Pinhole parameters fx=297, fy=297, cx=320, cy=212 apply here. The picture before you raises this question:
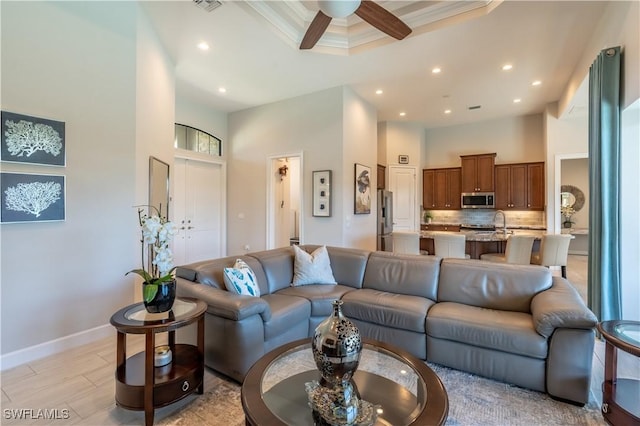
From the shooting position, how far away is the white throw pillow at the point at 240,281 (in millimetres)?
2498

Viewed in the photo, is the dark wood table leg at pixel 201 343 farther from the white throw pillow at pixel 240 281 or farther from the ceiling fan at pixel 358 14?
the ceiling fan at pixel 358 14

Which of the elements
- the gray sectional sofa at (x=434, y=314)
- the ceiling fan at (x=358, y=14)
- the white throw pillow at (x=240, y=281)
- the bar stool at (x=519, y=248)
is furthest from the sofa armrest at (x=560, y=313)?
the ceiling fan at (x=358, y=14)

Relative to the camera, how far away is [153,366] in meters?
1.74

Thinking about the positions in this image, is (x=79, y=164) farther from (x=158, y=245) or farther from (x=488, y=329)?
(x=488, y=329)

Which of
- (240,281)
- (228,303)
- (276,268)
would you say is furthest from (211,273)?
(276,268)

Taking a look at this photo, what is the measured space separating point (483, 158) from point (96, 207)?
7782mm

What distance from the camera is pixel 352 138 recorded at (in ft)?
17.8

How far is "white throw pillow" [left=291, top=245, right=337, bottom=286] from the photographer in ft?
10.7

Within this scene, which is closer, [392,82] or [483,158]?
[392,82]

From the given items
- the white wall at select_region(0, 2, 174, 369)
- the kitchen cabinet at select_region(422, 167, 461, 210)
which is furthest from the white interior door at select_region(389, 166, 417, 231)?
the white wall at select_region(0, 2, 174, 369)

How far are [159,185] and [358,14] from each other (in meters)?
3.07

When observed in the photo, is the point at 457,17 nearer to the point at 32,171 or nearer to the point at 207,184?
the point at 32,171

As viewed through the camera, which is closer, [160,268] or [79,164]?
[160,268]

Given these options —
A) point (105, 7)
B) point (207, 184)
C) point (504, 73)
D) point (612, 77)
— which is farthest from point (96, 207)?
point (504, 73)
